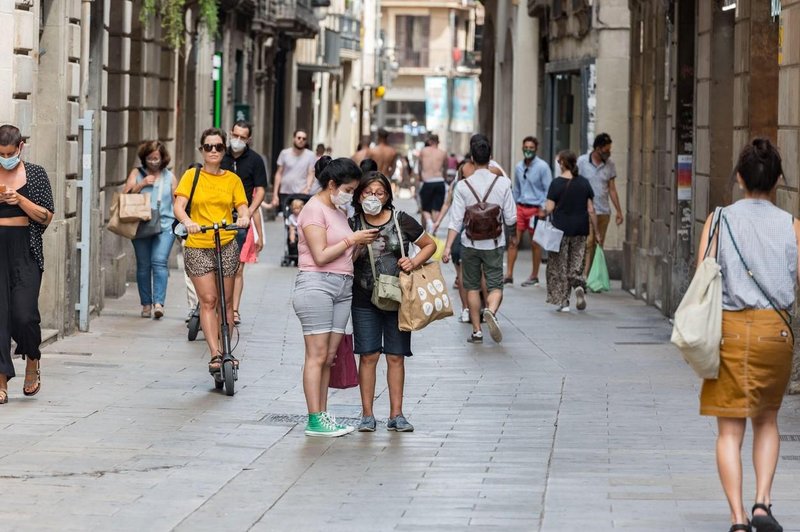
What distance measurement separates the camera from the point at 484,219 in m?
15.9

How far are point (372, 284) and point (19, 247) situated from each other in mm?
2413

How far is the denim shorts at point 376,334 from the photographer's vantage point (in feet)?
34.8

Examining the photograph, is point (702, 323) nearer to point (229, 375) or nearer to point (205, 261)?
point (229, 375)

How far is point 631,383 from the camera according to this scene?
43.5 ft

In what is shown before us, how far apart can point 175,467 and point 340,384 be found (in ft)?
6.11

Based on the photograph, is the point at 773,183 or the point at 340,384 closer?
the point at 773,183

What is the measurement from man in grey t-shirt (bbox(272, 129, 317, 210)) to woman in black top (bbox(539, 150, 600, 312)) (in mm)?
5693

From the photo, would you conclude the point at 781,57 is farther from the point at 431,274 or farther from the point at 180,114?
the point at 180,114

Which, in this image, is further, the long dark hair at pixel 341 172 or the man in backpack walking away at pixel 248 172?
the man in backpack walking away at pixel 248 172

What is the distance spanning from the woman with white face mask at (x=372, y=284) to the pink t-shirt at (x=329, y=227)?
0.13 metres

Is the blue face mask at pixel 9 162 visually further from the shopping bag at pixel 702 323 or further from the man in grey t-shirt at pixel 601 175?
the man in grey t-shirt at pixel 601 175

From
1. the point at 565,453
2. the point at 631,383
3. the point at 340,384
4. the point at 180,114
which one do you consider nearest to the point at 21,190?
the point at 340,384

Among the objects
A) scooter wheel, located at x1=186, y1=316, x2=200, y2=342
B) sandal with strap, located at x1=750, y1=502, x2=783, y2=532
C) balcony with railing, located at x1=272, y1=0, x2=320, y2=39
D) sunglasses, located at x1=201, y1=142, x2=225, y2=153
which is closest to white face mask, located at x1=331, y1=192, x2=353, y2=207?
sunglasses, located at x1=201, y1=142, x2=225, y2=153

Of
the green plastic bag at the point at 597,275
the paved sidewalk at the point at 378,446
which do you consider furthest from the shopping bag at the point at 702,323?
the green plastic bag at the point at 597,275
